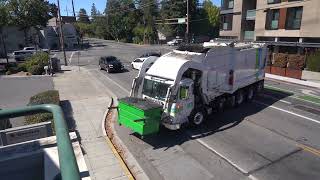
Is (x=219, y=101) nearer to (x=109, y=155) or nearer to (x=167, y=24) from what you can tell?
(x=109, y=155)

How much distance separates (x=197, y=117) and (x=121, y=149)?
4498 mm

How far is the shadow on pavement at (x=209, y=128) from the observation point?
44.9 ft

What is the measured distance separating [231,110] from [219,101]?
1641 mm

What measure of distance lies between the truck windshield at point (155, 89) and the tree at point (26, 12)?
58174mm

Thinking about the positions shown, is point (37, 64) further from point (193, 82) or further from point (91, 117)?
point (193, 82)

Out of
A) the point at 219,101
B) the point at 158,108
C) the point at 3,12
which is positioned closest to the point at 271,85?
the point at 219,101

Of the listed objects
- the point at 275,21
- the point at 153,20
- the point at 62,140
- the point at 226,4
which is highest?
the point at 226,4

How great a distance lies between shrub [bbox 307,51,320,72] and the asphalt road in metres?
9.80

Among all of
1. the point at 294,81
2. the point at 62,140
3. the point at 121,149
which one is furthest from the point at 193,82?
the point at 294,81

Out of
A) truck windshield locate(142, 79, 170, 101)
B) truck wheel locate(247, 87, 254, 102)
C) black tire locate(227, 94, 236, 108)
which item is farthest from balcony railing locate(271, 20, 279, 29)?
truck windshield locate(142, 79, 170, 101)

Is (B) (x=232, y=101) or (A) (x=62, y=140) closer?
(A) (x=62, y=140)

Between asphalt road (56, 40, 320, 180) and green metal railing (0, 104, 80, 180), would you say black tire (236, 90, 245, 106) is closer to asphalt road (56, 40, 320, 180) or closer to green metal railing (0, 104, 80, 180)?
asphalt road (56, 40, 320, 180)

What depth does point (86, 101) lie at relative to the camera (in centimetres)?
2064

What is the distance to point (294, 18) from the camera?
1276 inches
